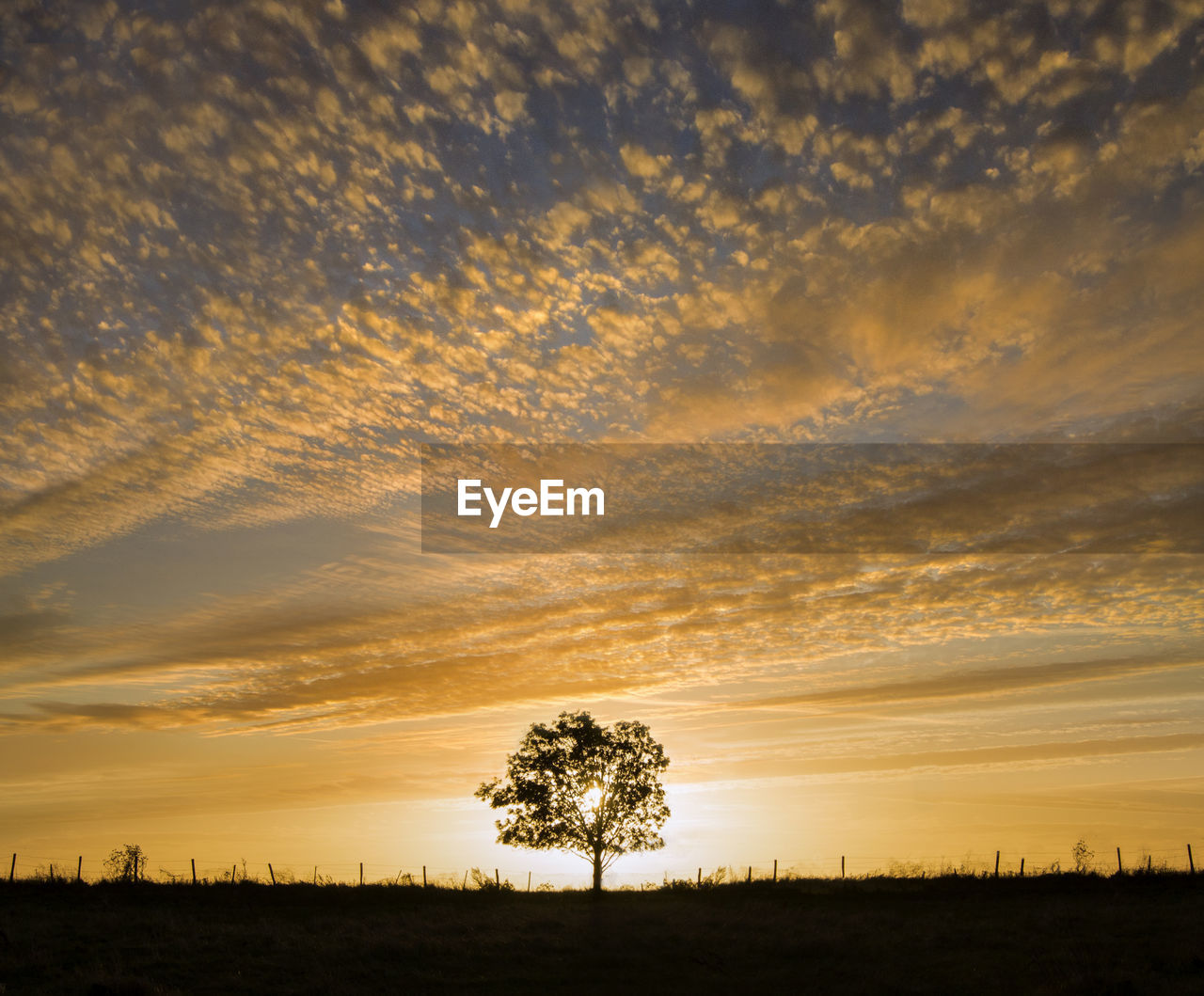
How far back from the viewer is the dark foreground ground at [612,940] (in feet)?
76.0

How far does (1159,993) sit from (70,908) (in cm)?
3932

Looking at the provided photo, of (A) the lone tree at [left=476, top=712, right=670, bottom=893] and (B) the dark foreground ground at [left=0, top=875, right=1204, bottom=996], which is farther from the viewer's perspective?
(A) the lone tree at [left=476, top=712, right=670, bottom=893]

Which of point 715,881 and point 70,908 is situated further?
point 715,881

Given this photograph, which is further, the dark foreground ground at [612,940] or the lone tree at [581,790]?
the lone tree at [581,790]

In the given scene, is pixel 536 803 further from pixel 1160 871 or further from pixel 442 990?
pixel 1160 871

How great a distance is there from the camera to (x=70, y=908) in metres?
34.2

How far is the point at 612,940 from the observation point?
3070 cm

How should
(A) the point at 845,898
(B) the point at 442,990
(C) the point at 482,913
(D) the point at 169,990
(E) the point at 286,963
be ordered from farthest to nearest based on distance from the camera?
(A) the point at 845,898 → (C) the point at 482,913 → (E) the point at 286,963 → (B) the point at 442,990 → (D) the point at 169,990

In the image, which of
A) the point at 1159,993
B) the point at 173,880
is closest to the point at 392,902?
the point at 173,880

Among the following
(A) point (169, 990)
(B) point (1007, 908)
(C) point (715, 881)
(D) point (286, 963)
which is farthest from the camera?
(C) point (715, 881)

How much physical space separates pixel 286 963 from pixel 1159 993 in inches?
962

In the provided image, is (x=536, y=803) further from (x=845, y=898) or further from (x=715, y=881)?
(x=845, y=898)

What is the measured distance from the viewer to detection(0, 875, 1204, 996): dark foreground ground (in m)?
23.2

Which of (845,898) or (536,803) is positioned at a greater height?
(536,803)
